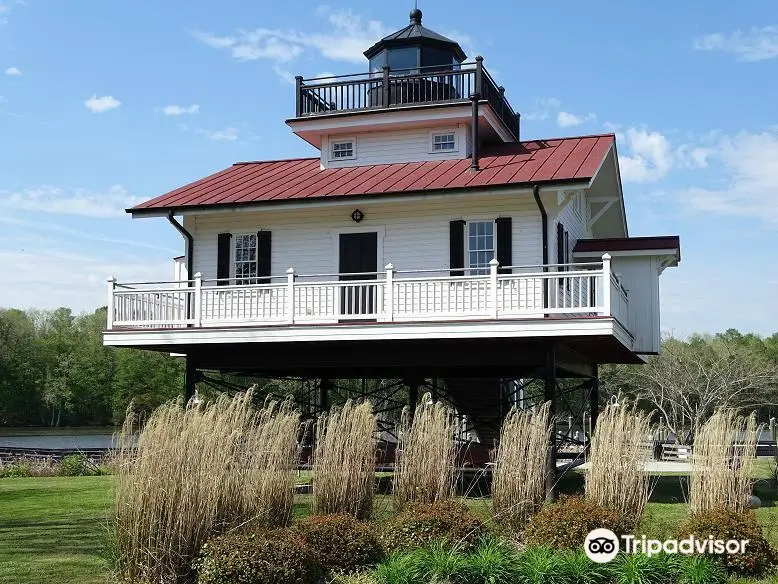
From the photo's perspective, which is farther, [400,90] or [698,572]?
[400,90]

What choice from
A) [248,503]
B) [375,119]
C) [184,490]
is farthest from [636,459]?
[375,119]

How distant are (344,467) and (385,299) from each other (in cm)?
573

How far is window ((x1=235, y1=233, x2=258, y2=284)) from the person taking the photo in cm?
2066

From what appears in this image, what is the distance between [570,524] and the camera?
35.0 feet

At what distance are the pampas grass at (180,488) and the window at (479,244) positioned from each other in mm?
9043

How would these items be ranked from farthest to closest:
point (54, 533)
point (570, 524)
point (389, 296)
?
1. point (389, 296)
2. point (54, 533)
3. point (570, 524)

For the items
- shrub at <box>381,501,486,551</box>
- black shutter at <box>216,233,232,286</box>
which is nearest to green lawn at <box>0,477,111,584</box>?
shrub at <box>381,501,486,551</box>

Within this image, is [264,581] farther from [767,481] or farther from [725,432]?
[767,481]

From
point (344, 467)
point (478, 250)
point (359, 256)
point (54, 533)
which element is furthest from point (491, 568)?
point (359, 256)

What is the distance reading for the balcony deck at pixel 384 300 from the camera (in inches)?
653

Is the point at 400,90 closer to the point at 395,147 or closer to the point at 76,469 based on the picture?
the point at 395,147

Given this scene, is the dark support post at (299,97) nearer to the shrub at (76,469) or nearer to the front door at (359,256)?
the front door at (359,256)

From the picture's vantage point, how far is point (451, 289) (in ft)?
57.4

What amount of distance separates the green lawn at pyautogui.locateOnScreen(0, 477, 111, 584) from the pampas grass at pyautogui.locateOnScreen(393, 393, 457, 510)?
383 cm
